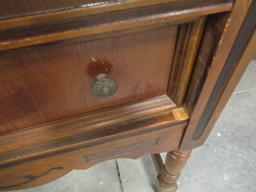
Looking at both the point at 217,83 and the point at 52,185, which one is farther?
the point at 52,185

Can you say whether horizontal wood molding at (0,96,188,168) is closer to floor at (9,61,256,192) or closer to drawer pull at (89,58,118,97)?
drawer pull at (89,58,118,97)

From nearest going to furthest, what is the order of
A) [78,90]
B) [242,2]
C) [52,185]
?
[242,2], [78,90], [52,185]

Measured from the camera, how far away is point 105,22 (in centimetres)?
27

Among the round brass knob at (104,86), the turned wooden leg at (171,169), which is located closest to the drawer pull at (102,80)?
the round brass knob at (104,86)

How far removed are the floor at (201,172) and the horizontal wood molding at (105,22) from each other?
76cm

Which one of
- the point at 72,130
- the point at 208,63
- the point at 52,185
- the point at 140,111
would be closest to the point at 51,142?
the point at 72,130

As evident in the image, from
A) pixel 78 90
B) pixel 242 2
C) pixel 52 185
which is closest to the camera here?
Answer: pixel 242 2

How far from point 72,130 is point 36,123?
0.06m

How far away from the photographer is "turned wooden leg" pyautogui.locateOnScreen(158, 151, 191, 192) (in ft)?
2.13

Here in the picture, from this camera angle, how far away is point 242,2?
0.29 m

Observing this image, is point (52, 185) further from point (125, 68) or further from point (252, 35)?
point (252, 35)

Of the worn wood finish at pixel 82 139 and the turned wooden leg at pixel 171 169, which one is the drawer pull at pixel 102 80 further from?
the turned wooden leg at pixel 171 169

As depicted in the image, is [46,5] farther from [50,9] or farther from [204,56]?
[204,56]

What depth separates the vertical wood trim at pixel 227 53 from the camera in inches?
12.0
